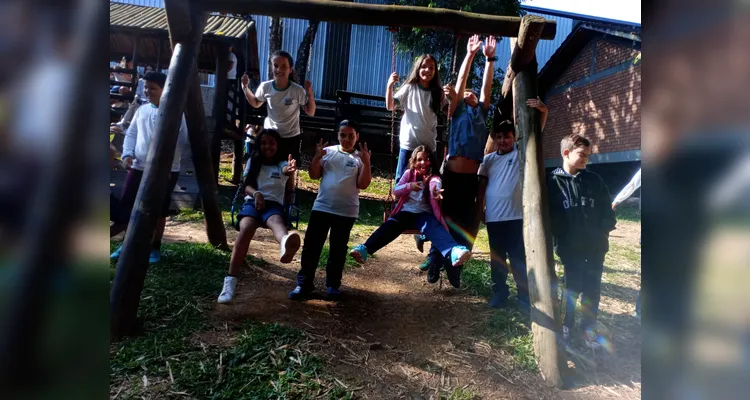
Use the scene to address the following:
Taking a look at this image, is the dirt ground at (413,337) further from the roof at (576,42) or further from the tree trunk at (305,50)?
the tree trunk at (305,50)

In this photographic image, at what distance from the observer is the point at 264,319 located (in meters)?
3.31

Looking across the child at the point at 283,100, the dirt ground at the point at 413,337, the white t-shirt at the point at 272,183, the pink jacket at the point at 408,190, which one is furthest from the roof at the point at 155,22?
the pink jacket at the point at 408,190

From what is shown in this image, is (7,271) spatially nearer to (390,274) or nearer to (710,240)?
(710,240)

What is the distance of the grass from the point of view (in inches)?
93.8

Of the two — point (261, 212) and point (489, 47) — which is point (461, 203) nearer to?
point (489, 47)

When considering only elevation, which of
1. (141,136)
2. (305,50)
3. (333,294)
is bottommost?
(333,294)

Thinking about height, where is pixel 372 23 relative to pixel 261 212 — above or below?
above

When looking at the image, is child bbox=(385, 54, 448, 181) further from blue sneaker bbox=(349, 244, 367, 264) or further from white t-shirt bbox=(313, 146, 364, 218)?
blue sneaker bbox=(349, 244, 367, 264)

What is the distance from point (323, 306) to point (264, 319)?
0.54 metres

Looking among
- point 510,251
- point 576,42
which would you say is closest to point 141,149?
point 510,251

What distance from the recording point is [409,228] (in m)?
3.92

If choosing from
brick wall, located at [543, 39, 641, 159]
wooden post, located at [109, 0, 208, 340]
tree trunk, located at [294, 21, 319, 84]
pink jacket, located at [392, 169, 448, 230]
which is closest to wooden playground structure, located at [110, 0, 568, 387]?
wooden post, located at [109, 0, 208, 340]

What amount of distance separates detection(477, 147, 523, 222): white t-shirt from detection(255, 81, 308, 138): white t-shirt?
2.07 m

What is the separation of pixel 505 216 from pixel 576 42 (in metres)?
12.0
